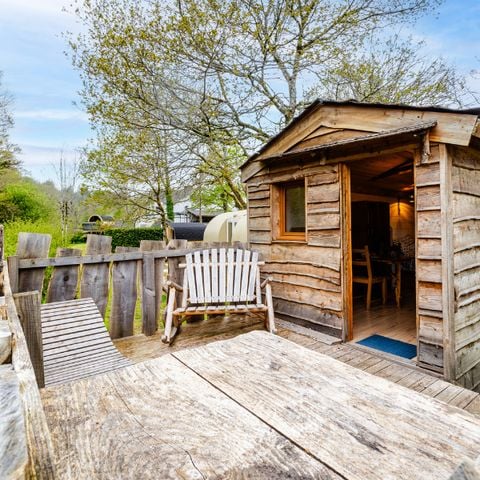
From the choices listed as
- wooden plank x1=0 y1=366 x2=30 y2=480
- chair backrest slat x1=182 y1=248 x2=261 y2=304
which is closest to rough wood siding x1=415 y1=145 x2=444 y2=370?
chair backrest slat x1=182 y1=248 x2=261 y2=304

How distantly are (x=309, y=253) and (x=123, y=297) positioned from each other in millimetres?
2228

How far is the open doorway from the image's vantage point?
4.01 metres

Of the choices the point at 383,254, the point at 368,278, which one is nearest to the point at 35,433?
the point at 368,278

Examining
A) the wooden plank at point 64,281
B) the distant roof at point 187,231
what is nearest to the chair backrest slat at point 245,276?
the wooden plank at point 64,281

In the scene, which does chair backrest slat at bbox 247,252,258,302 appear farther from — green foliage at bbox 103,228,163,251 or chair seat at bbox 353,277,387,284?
green foliage at bbox 103,228,163,251

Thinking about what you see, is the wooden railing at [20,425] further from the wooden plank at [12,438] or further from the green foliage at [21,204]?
the green foliage at [21,204]

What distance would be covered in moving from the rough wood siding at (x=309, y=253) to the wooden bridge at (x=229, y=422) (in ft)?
9.30

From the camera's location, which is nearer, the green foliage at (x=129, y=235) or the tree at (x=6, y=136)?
the tree at (x=6, y=136)

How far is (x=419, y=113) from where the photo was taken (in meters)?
2.84

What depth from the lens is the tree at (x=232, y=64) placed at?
7.05 meters

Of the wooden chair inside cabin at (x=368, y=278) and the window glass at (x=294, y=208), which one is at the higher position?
the window glass at (x=294, y=208)

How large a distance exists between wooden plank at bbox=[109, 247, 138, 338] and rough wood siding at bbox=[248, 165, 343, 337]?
1.89 metres

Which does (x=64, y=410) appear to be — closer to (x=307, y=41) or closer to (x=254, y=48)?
(x=254, y=48)

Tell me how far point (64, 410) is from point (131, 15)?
875cm
